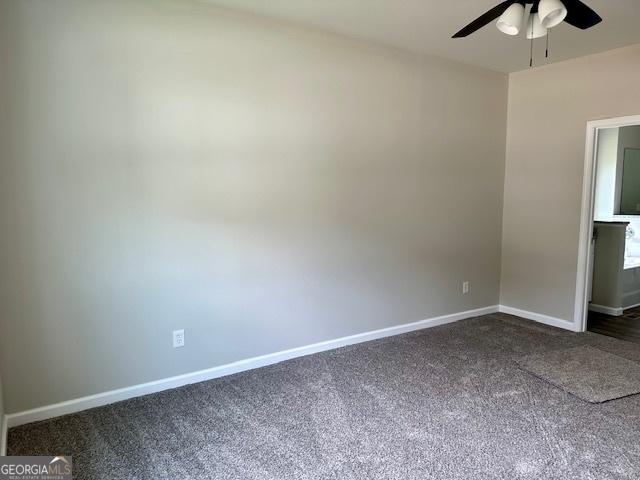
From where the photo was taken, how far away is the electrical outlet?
2.90 m

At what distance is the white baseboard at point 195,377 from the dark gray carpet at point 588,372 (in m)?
1.08

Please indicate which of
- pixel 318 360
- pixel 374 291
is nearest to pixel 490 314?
pixel 374 291

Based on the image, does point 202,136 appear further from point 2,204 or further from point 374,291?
point 374,291

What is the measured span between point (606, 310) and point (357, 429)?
150 inches

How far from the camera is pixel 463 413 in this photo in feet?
8.43

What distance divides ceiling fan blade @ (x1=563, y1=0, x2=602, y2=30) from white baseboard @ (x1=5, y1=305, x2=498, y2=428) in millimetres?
2664

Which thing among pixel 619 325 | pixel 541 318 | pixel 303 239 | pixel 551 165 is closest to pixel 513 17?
pixel 303 239

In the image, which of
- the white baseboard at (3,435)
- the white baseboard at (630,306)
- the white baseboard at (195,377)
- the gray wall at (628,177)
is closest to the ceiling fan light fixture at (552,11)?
the white baseboard at (195,377)

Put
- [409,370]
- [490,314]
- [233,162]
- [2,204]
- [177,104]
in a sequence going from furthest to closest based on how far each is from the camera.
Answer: [490,314] < [409,370] < [233,162] < [177,104] < [2,204]

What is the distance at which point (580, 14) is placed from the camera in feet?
6.89

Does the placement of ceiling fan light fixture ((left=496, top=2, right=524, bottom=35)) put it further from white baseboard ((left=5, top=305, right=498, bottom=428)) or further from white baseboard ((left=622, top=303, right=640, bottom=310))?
white baseboard ((left=622, top=303, right=640, bottom=310))

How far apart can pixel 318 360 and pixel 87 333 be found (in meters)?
1.63

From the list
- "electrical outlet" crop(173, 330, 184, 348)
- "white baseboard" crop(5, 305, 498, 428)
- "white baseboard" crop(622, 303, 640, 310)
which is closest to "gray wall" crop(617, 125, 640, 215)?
"white baseboard" crop(622, 303, 640, 310)

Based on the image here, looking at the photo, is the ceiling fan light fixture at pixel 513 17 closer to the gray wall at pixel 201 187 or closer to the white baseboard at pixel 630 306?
the gray wall at pixel 201 187
